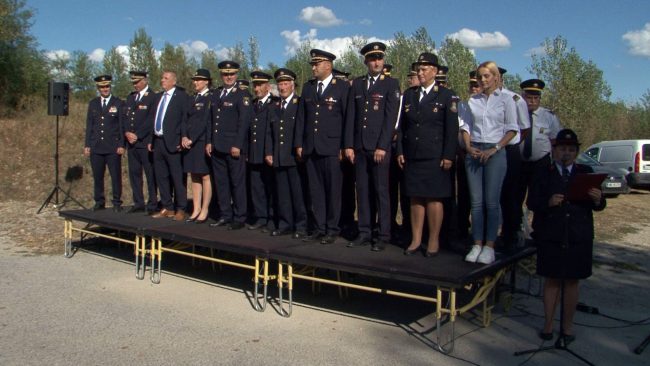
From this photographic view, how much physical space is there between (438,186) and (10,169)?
1404 centimetres

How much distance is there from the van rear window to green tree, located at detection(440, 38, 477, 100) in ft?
20.3

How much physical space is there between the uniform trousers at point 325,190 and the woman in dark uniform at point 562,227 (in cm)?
215

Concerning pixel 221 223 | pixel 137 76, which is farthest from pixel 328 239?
pixel 137 76

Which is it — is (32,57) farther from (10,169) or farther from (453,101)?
(453,101)

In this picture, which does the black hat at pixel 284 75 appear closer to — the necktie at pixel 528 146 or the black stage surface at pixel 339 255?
the black stage surface at pixel 339 255

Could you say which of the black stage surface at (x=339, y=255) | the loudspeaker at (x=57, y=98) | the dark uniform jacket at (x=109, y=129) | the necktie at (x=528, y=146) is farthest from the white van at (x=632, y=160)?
the loudspeaker at (x=57, y=98)

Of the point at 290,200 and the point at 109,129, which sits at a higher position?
the point at 109,129

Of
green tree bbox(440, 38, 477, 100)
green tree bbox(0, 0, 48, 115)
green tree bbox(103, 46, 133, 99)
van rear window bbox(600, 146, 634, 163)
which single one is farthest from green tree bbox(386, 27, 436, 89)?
green tree bbox(103, 46, 133, 99)

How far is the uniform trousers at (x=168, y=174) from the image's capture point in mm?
8211

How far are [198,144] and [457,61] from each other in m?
18.4

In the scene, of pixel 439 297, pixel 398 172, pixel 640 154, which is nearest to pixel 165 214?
pixel 398 172

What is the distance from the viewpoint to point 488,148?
541 cm

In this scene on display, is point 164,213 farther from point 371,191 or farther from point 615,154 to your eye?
point 615,154

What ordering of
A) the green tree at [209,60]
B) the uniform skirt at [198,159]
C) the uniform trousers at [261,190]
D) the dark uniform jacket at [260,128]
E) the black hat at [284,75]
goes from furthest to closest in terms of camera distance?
the green tree at [209,60]
the uniform skirt at [198,159]
the uniform trousers at [261,190]
the dark uniform jacket at [260,128]
the black hat at [284,75]
